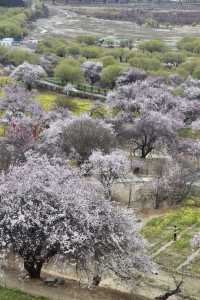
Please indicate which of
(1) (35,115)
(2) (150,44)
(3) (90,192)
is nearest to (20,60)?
(2) (150,44)

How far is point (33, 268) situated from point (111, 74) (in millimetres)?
53758

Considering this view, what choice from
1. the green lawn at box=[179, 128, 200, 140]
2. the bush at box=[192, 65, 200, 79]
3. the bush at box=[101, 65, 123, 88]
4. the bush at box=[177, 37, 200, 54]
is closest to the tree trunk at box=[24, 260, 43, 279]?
the green lawn at box=[179, 128, 200, 140]

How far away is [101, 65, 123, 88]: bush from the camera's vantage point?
249 feet

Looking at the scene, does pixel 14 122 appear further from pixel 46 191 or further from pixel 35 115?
pixel 46 191

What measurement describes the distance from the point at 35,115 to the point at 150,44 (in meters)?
57.3

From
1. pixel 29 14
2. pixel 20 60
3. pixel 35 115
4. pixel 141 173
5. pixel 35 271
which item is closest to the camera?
pixel 35 271

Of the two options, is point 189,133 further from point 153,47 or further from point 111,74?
point 153,47

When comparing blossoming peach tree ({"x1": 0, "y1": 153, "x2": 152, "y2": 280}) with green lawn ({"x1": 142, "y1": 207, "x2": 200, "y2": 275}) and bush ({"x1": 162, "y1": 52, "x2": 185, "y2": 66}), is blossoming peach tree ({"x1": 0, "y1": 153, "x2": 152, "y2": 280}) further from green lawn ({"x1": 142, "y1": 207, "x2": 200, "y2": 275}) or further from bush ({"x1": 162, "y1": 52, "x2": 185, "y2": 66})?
bush ({"x1": 162, "y1": 52, "x2": 185, "y2": 66})

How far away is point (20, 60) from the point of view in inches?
3406

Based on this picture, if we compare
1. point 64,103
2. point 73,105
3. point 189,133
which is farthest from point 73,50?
point 189,133

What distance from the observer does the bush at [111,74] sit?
75.8m

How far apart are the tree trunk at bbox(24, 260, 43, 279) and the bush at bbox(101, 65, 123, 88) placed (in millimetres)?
52966

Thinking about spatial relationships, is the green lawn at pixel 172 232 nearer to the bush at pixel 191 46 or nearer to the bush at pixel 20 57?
the bush at pixel 20 57

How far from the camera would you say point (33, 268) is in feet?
79.4
